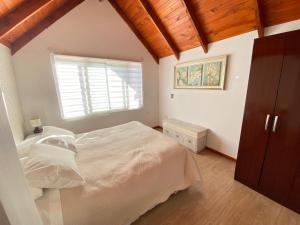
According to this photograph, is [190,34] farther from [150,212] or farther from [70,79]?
[150,212]

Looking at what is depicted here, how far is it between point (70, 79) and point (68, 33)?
0.90 m

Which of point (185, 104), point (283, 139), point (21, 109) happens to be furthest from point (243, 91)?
point (21, 109)

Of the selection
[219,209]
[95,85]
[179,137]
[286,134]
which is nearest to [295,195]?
[286,134]

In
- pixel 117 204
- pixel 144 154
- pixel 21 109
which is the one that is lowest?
pixel 117 204

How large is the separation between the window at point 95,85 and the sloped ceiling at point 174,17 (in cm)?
66

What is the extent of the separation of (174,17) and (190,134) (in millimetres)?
2364

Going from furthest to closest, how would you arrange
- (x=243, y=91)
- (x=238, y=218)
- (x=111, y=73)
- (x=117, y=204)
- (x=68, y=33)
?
(x=111, y=73) → (x=68, y=33) → (x=243, y=91) → (x=238, y=218) → (x=117, y=204)

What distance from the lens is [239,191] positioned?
187 centimetres

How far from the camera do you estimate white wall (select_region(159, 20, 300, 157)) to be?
7.38 feet

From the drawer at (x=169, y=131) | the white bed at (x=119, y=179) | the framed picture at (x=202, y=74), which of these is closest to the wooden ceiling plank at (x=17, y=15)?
the white bed at (x=119, y=179)

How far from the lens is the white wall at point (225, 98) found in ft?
7.38

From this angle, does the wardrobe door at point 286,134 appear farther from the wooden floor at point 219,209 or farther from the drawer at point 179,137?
the drawer at point 179,137

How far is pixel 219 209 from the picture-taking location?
1.61 metres

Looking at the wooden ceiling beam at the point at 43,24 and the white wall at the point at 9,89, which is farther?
the wooden ceiling beam at the point at 43,24
